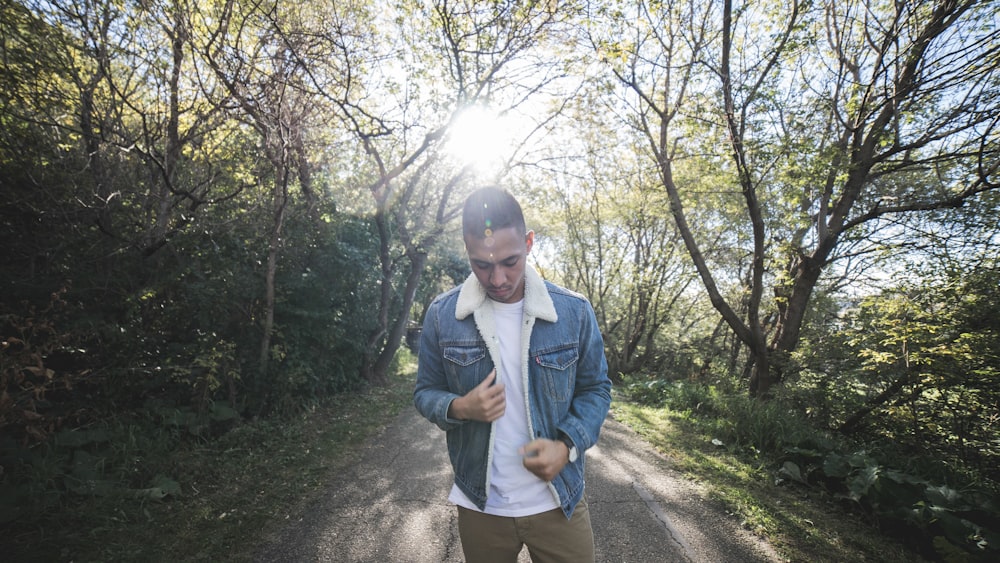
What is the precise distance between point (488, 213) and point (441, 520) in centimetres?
341

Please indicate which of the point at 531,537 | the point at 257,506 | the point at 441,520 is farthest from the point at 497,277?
the point at 257,506

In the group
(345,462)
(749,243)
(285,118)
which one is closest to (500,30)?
(285,118)

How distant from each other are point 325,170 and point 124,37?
3.59 meters

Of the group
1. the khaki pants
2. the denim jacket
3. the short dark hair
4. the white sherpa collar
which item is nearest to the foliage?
the khaki pants

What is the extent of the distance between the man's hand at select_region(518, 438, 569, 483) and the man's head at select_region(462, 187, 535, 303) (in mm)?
566

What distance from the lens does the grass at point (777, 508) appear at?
3354 millimetres

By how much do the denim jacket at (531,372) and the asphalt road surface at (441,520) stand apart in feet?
7.46

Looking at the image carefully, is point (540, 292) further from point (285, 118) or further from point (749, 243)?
point (749, 243)

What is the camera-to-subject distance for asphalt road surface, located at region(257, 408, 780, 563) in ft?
10.7

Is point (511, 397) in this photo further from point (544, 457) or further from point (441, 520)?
point (441, 520)

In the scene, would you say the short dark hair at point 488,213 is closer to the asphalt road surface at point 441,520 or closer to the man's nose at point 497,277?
the man's nose at point 497,277

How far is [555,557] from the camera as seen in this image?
1464mm

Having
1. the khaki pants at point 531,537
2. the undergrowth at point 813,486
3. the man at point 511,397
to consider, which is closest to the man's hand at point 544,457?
the man at point 511,397

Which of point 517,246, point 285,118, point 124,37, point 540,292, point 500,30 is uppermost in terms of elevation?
point 500,30
